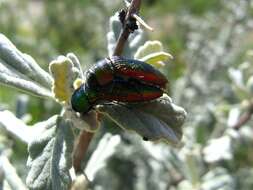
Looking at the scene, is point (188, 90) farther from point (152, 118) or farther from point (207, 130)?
point (152, 118)

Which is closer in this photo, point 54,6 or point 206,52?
point 206,52

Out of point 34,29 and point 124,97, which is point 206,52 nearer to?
point 34,29

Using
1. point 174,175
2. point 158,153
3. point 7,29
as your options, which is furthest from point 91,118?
point 7,29

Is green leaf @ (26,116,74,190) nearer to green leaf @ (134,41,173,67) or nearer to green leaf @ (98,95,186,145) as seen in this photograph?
green leaf @ (98,95,186,145)

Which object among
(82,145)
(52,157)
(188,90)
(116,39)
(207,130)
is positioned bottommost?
(52,157)

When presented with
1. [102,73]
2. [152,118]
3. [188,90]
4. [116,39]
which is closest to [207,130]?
[188,90]

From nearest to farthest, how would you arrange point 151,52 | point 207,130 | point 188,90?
1. point 151,52
2. point 207,130
3. point 188,90

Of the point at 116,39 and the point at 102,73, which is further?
the point at 116,39
